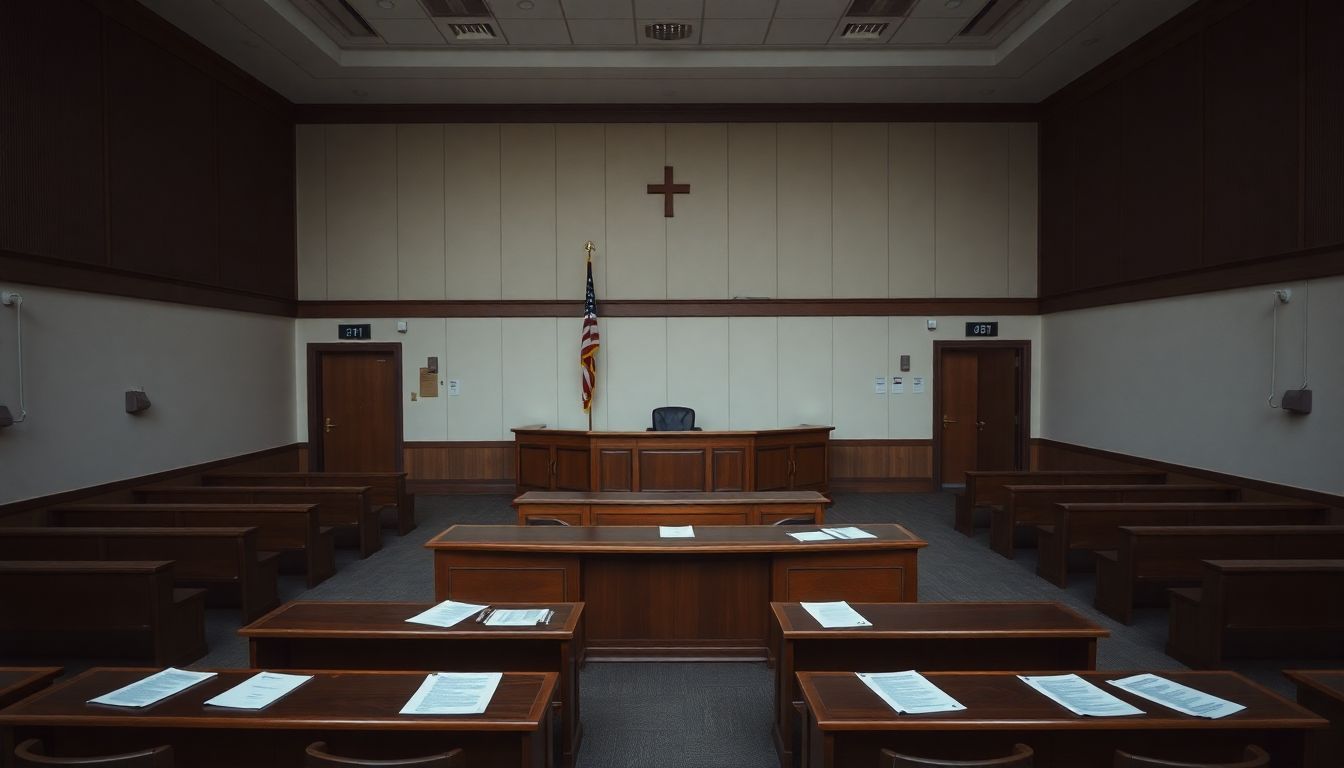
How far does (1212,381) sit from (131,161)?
9.98 meters

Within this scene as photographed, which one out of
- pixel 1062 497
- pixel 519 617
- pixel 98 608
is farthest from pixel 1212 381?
pixel 98 608

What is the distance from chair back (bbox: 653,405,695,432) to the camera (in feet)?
27.4

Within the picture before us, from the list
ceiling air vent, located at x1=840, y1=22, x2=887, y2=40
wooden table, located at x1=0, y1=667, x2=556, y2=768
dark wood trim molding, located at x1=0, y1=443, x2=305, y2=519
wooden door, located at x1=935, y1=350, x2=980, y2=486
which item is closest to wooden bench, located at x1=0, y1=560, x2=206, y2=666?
dark wood trim molding, located at x1=0, y1=443, x2=305, y2=519

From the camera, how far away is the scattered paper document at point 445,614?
2.67 metres

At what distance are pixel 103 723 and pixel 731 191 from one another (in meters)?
8.35

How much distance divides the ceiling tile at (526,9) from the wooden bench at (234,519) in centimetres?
509

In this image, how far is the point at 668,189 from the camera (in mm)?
9008

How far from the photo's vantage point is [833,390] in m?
9.12

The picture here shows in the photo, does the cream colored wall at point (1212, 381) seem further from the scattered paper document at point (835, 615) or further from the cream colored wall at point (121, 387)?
the cream colored wall at point (121, 387)

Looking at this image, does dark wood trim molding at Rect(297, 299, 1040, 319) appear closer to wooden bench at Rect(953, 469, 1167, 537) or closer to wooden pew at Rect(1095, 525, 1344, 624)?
wooden bench at Rect(953, 469, 1167, 537)

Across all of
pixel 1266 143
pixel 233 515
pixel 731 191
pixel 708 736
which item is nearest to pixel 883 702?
pixel 708 736

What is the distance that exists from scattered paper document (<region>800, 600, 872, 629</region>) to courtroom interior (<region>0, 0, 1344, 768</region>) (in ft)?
0.11

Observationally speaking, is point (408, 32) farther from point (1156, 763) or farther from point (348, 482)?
point (1156, 763)

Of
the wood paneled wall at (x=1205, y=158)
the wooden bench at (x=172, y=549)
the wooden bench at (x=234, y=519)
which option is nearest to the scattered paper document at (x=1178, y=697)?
the wood paneled wall at (x=1205, y=158)
